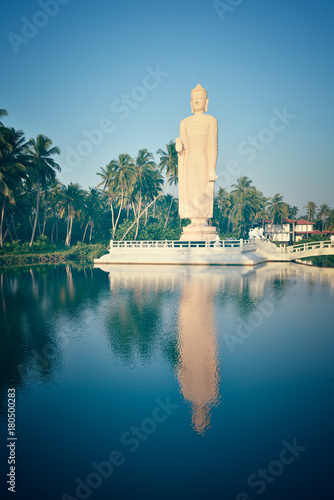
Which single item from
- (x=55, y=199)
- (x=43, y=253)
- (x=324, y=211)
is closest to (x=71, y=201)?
(x=55, y=199)

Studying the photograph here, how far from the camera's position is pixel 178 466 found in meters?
5.04

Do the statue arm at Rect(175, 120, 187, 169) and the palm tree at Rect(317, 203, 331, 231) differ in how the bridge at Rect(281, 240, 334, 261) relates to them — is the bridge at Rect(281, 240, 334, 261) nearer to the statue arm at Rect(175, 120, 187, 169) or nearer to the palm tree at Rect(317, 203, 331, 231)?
the statue arm at Rect(175, 120, 187, 169)

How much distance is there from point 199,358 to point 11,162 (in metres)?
36.7

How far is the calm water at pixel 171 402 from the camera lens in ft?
15.9

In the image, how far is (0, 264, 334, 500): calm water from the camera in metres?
4.85

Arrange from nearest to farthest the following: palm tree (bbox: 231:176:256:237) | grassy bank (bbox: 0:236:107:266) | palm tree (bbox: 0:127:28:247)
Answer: palm tree (bbox: 0:127:28:247) → grassy bank (bbox: 0:236:107:266) → palm tree (bbox: 231:176:256:237)

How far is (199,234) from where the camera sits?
128ft

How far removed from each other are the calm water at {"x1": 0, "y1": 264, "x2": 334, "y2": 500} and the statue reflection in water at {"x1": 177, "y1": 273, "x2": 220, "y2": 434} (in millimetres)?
37

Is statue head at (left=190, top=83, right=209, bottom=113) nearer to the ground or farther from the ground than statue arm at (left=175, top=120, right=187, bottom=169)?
farther from the ground

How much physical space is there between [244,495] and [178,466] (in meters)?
0.99

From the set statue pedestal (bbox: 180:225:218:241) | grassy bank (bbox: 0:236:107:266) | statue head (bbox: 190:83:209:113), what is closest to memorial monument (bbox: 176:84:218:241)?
statue head (bbox: 190:83:209:113)

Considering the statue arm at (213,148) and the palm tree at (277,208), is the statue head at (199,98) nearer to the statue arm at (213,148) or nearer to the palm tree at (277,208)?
the statue arm at (213,148)

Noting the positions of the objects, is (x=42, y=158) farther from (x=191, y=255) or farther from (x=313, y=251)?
(x=313, y=251)

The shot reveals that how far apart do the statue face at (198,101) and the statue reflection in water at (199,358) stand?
1269 inches
